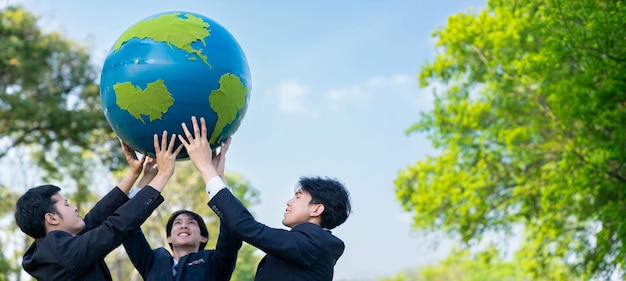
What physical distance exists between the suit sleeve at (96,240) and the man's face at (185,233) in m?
0.73

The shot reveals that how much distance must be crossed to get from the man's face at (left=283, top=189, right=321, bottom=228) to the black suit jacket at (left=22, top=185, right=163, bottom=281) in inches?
32.1

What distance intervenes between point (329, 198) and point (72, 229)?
1575mm

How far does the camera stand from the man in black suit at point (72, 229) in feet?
12.9

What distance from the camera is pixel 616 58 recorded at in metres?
10.5

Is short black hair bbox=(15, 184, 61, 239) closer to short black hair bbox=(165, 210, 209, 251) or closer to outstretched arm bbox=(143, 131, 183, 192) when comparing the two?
outstretched arm bbox=(143, 131, 183, 192)

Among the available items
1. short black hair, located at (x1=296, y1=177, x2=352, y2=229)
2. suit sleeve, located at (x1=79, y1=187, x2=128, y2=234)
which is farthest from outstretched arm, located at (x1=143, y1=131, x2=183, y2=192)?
short black hair, located at (x1=296, y1=177, x2=352, y2=229)

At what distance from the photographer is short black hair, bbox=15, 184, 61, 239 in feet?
13.5

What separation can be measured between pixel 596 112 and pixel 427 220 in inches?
261

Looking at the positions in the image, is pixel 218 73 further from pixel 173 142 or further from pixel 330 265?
pixel 330 265

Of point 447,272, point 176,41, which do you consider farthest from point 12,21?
point 447,272

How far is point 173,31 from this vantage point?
14.1 ft

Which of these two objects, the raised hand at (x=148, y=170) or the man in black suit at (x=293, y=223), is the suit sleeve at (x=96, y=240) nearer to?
the man in black suit at (x=293, y=223)

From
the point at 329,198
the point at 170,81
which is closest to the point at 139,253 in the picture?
the point at 170,81

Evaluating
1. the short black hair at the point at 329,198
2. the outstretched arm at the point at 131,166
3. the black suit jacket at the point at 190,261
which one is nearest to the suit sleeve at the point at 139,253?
the black suit jacket at the point at 190,261
